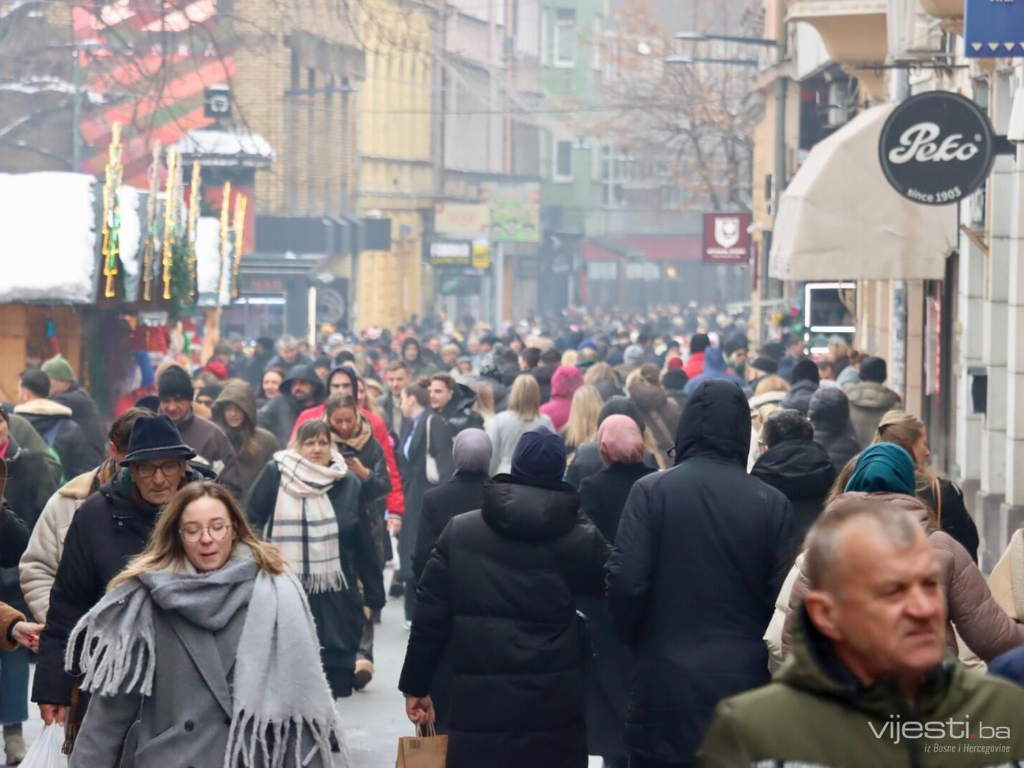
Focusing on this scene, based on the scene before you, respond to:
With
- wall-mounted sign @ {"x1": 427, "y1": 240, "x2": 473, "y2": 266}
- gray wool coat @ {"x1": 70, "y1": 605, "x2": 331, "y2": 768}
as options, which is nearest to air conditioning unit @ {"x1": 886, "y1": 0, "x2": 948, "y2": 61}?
gray wool coat @ {"x1": 70, "y1": 605, "x2": 331, "y2": 768}

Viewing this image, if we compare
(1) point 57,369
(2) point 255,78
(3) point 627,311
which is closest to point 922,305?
(1) point 57,369

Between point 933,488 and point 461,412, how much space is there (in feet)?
24.9

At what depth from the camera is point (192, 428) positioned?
10.8 m

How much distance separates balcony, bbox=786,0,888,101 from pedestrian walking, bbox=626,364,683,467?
19.8 ft

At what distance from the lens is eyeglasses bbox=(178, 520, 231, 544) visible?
5609 millimetres

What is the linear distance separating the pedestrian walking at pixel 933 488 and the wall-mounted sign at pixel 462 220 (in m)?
57.3

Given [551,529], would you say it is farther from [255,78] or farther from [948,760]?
[255,78]

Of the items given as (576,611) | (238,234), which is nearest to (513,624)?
(576,611)

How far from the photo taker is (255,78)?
49.3m

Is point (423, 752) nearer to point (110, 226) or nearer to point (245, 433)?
point (245, 433)

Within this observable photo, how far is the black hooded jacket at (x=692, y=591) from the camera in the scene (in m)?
6.11

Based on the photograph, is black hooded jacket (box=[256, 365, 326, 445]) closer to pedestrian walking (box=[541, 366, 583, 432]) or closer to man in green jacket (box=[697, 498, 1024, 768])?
pedestrian walking (box=[541, 366, 583, 432])

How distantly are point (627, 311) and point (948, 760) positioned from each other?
287 feet

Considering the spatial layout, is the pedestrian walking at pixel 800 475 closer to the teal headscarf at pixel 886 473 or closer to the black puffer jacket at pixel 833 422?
the teal headscarf at pixel 886 473
